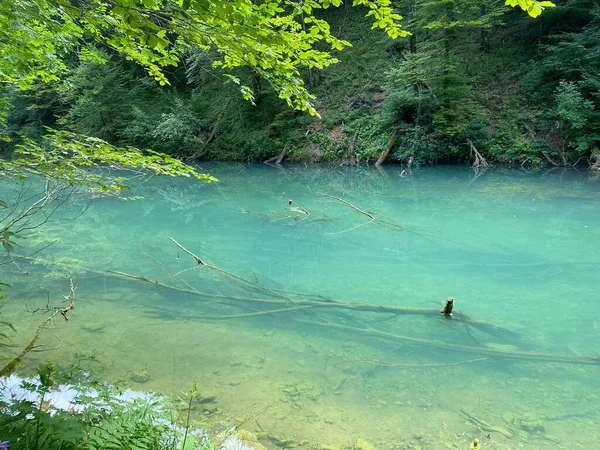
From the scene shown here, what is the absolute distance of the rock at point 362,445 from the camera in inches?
135

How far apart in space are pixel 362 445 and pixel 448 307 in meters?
2.76

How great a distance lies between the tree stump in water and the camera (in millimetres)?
5645

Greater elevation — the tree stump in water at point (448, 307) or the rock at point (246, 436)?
the tree stump in water at point (448, 307)

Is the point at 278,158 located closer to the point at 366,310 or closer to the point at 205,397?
the point at 366,310

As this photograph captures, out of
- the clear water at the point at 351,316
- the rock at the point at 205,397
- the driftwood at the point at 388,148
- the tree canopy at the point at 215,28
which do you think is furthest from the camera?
the driftwood at the point at 388,148

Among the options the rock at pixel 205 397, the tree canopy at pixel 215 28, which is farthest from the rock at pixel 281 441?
the tree canopy at pixel 215 28

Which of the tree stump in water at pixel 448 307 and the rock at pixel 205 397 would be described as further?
the tree stump in water at pixel 448 307

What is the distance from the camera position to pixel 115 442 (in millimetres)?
1969

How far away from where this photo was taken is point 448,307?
5684 mm

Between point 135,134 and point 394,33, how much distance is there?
2576 centimetres

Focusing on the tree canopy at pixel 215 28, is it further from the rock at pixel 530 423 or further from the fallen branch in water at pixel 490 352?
the rock at pixel 530 423

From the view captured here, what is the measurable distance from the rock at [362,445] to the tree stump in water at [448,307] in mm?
2675

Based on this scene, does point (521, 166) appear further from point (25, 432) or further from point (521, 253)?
point (25, 432)

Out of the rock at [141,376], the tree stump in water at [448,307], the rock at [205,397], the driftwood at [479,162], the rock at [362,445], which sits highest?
the driftwood at [479,162]
